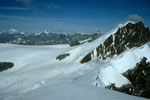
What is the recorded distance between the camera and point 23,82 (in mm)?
34094

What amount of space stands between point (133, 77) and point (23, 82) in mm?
28917

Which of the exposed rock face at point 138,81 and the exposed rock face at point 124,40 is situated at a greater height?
the exposed rock face at point 124,40

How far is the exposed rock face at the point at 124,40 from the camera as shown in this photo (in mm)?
39562

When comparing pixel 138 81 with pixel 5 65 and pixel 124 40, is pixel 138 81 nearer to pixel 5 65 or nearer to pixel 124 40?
pixel 124 40

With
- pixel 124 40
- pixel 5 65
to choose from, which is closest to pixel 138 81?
pixel 124 40

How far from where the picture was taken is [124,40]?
135ft

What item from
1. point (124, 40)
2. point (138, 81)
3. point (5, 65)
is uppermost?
point (124, 40)

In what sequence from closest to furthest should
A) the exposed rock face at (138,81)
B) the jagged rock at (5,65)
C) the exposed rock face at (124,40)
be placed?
1. the exposed rock face at (138,81)
2. the exposed rock face at (124,40)
3. the jagged rock at (5,65)

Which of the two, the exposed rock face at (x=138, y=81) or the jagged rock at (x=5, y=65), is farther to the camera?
the jagged rock at (x=5, y=65)

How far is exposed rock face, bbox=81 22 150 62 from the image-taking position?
39.6 metres

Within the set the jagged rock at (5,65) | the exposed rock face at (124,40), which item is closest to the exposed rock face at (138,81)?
the exposed rock face at (124,40)

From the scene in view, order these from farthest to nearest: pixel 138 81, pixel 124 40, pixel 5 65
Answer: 1. pixel 5 65
2. pixel 124 40
3. pixel 138 81

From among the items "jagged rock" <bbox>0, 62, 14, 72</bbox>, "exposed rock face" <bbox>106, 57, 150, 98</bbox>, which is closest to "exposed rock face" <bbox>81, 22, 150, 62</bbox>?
"exposed rock face" <bbox>106, 57, 150, 98</bbox>

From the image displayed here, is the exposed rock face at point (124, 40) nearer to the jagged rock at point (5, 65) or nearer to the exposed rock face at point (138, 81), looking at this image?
the exposed rock face at point (138, 81)
